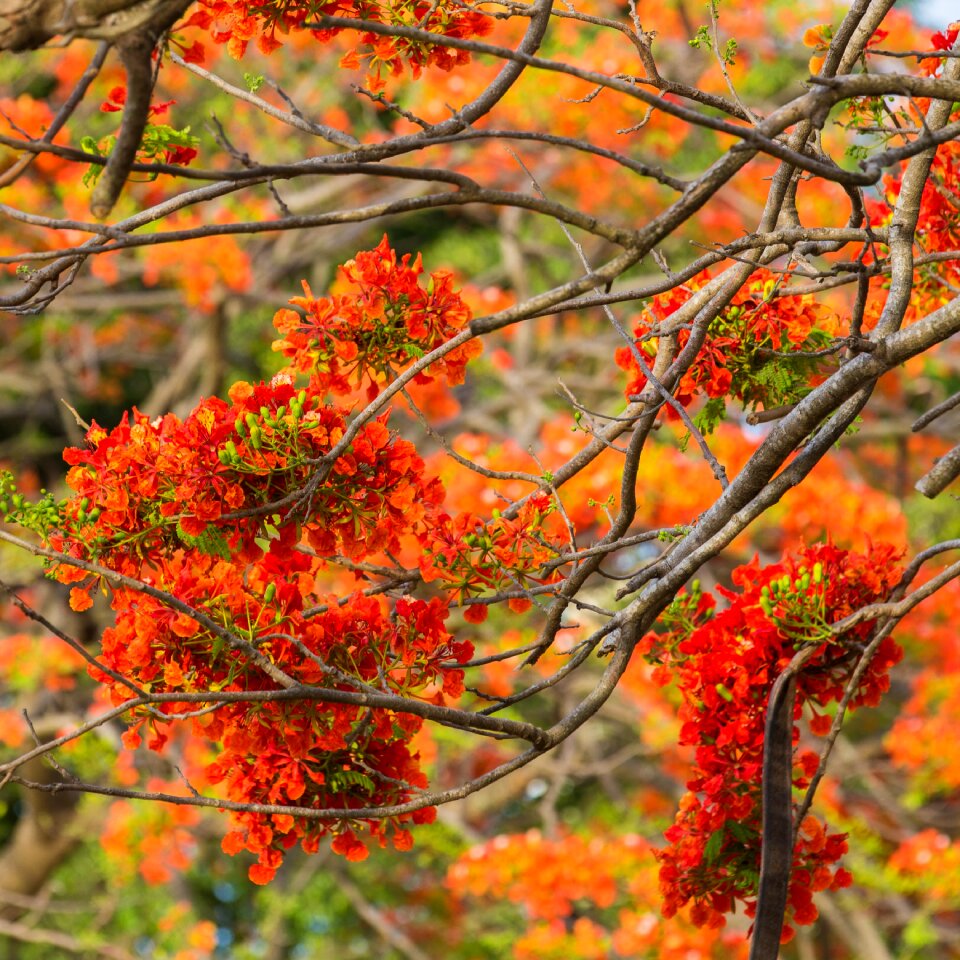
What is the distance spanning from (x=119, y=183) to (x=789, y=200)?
1.55 metres

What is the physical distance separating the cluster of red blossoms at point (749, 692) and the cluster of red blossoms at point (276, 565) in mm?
524

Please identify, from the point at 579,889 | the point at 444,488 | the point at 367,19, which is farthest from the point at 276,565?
the point at 579,889

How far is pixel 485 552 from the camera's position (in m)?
2.43

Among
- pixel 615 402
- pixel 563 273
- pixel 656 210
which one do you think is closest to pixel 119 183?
pixel 615 402

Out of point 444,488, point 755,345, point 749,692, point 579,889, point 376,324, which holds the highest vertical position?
point 579,889

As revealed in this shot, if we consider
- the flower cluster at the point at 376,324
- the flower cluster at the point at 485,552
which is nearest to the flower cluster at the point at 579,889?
the flower cluster at the point at 485,552

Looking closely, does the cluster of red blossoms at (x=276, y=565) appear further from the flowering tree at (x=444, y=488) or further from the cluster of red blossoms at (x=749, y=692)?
the cluster of red blossoms at (x=749, y=692)

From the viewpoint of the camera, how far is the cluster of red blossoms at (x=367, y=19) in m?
2.49

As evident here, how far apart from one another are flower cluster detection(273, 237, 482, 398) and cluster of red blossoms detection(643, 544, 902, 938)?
74cm

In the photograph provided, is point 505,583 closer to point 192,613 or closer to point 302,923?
point 192,613

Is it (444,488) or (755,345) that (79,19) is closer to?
(444,488)

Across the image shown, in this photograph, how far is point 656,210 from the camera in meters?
9.66

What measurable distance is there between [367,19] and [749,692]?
155cm

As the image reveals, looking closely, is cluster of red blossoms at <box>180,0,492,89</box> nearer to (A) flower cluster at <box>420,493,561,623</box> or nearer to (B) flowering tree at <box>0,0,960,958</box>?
(B) flowering tree at <box>0,0,960,958</box>
